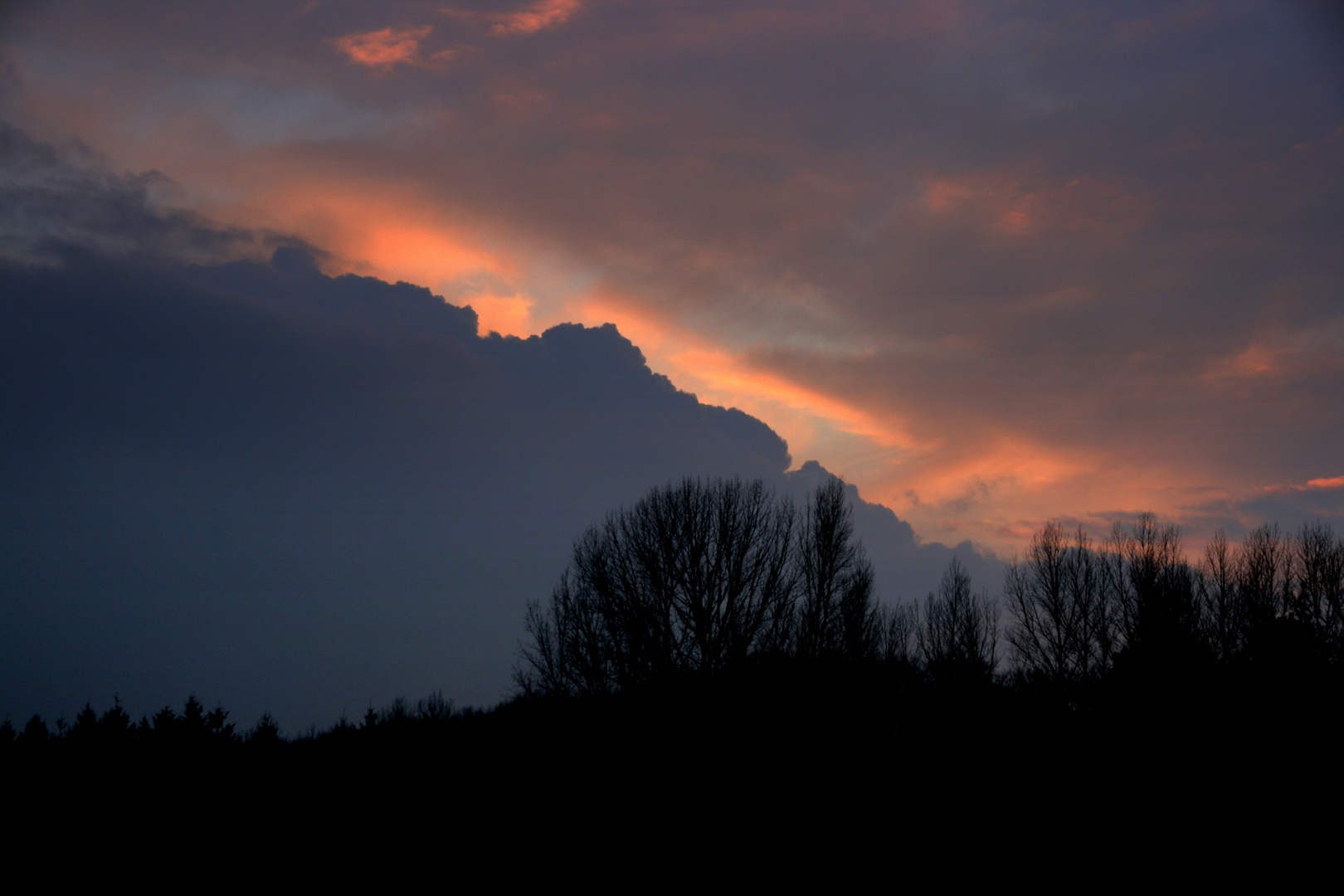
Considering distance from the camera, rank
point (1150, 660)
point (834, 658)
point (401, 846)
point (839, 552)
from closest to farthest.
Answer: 1. point (401, 846)
2. point (834, 658)
3. point (1150, 660)
4. point (839, 552)

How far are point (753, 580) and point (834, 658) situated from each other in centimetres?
818

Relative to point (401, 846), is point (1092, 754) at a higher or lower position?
higher

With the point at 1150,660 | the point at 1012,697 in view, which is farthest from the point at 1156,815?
the point at 1150,660

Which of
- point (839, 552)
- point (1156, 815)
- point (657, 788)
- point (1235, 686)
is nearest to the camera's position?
point (1156, 815)

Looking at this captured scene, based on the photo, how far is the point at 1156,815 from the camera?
18.4 m

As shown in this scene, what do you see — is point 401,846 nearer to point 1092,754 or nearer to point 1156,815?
point 1156,815

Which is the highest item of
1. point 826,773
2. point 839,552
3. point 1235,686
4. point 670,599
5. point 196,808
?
point 839,552

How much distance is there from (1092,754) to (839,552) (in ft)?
69.6

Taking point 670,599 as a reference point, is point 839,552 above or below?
above

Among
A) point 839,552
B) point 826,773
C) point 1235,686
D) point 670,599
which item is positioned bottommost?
point 826,773

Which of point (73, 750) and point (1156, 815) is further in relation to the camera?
point (73, 750)

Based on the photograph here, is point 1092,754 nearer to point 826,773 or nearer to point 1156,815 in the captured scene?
point 1156,815

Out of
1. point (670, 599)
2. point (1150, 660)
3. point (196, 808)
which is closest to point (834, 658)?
point (670, 599)

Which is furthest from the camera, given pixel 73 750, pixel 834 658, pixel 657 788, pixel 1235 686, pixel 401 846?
pixel 834 658
